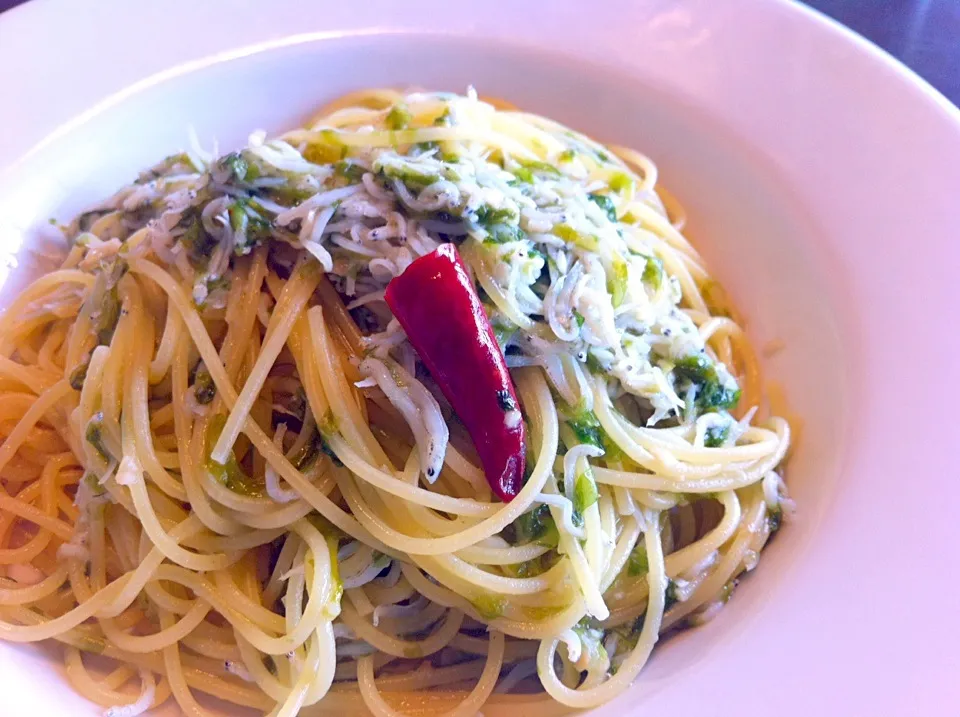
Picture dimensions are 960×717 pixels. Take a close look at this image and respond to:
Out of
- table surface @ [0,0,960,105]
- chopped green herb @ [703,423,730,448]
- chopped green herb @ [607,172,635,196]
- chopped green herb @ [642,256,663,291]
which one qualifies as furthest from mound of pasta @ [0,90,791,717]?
table surface @ [0,0,960,105]

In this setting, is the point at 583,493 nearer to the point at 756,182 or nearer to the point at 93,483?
the point at 93,483

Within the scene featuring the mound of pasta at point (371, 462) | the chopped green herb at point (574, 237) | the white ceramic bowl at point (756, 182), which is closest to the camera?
the white ceramic bowl at point (756, 182)

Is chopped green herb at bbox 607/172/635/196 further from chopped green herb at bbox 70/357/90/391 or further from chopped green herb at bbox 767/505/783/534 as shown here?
chopped green herb at bbox 70/357/90/391

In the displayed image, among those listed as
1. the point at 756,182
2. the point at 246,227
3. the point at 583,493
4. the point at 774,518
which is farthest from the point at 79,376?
the point at 756,182

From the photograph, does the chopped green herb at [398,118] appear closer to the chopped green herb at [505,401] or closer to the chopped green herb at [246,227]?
the chopped green herb at [246,227]

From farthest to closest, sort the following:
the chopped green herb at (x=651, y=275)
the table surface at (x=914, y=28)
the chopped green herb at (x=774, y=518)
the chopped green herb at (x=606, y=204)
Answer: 1. the table surface at (x=914, y=28)
2. the chopped green herb at (x=606, y=204)
3. the chopped green herb at (x=651, y=275)
4. the chopped green herb at (x=774, y=518)

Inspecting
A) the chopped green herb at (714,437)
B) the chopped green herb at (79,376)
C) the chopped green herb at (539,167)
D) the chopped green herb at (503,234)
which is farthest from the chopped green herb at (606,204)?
the chopped green herb at (79,376)
